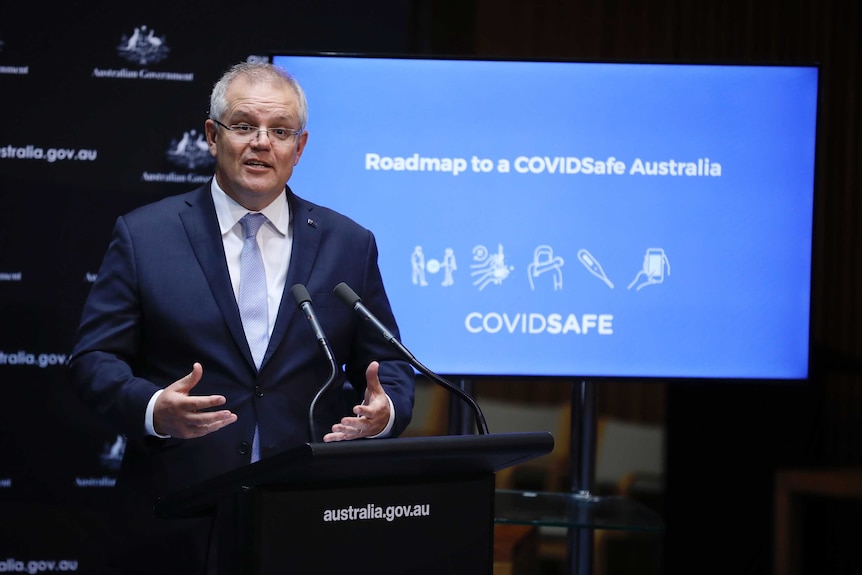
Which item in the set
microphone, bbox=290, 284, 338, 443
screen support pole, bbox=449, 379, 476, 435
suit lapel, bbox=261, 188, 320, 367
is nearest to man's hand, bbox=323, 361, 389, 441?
microphone, bbox=290, 284, 338, 443

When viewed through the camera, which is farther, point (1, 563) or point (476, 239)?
point (1, 563)

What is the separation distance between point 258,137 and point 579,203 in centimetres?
130

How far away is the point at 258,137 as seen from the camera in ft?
7.79

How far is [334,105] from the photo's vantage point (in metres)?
3.36

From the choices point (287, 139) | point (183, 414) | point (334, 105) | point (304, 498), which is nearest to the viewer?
point (304, 498)

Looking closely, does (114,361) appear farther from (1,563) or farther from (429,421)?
(429,421)

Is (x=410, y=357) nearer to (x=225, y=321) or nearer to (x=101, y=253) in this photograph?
(x=225, y=321)

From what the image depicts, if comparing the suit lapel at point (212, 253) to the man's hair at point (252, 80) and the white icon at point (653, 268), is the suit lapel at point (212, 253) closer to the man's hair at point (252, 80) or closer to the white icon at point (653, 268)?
the man's hair at point (252, 80)

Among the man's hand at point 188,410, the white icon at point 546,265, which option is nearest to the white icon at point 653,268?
the white icon at point 546,265

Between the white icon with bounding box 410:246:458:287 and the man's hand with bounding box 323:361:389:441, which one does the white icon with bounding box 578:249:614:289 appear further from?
the man's hand with bounding box 323:361:389:441

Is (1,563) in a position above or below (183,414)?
below

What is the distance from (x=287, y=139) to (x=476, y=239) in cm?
107

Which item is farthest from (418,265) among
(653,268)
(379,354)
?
(379,354)

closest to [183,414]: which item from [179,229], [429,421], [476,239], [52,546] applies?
[179,229]
